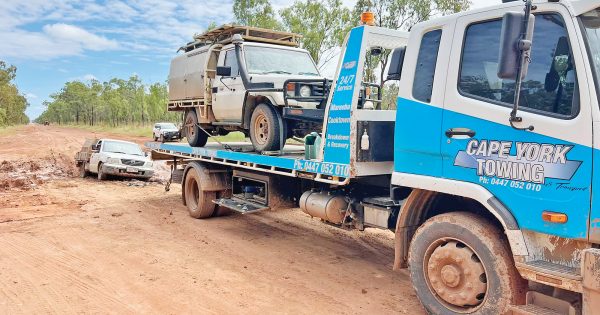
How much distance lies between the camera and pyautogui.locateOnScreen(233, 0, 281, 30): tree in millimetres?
24547

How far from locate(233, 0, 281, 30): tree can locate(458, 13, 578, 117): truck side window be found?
2158 centimetres

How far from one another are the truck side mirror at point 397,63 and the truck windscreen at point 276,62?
3650 millimetres

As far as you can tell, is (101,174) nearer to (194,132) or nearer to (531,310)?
(194,132)

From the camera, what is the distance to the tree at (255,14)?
24.5 m

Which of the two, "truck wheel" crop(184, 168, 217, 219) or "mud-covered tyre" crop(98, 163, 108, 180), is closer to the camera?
"truck wheel" crop(184, 168, 217, 219)

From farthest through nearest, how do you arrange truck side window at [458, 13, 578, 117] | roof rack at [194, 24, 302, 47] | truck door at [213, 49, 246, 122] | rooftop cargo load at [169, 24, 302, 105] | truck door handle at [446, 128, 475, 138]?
1. rooftop cargo load at [169, 24, 302, 105]
2. roof rack at [194, 24, 302, 47]
3. truck door at [213, 49, 246, 122]
4. truck door handle at [446, 128, 475, 138]
5. truck side window at [458, 13, 578, 117]

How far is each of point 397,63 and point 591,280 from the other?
95.9 inches

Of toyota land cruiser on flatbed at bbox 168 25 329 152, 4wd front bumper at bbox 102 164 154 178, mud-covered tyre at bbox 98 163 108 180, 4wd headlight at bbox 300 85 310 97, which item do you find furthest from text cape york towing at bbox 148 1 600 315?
mud-covered tyre at bbox 98 163 108 180

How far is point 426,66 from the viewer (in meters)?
4.21

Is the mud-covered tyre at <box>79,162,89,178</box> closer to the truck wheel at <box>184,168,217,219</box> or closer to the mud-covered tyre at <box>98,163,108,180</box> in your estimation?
the mud-covered tyre at <box>98,163,108,180</box>

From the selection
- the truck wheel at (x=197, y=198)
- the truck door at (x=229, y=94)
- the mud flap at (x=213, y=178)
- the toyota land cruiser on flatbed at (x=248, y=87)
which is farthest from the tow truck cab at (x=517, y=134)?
the truck wheel at (x=197, y=198)

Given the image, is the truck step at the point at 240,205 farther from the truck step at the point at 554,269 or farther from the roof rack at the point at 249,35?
the truck step at the point at 554,269

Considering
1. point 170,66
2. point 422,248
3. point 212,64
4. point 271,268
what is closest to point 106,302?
point 271,268

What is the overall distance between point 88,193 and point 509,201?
10826 millimetres
